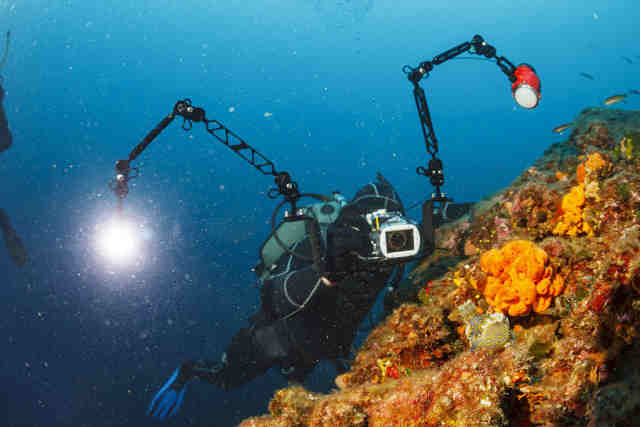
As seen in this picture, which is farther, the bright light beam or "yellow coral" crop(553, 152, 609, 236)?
the bright light beam

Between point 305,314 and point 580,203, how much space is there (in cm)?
430

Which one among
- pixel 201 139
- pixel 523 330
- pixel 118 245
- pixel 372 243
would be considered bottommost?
pixel 523 330

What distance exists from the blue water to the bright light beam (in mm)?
1744

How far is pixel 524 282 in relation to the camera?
2752 mm

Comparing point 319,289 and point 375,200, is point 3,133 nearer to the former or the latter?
point 319,289

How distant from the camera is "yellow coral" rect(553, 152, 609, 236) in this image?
3.45 meters

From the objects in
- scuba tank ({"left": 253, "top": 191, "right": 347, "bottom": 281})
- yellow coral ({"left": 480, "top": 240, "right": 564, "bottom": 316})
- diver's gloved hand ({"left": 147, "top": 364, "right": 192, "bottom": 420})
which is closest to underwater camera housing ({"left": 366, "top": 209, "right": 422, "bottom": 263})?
yellow coral ({"left": 480, "top": 240, "right": 564, "bottom": 316})

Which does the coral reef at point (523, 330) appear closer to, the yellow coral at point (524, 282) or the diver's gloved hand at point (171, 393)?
the yellow coral at point (524, 282)

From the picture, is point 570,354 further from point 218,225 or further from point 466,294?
point 218,225

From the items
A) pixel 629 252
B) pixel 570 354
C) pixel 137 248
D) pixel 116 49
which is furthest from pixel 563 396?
pixel 116 49

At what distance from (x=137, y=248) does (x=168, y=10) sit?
67.2 metres

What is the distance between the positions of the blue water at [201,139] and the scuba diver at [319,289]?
14222 millimetres

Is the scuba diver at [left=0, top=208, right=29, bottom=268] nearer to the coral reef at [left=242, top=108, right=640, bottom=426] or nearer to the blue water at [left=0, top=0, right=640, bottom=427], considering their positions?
the blue water at [left=0, top=0, right=640, bottom=427]

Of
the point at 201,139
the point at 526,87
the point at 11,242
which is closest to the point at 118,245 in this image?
the point at 11,242
